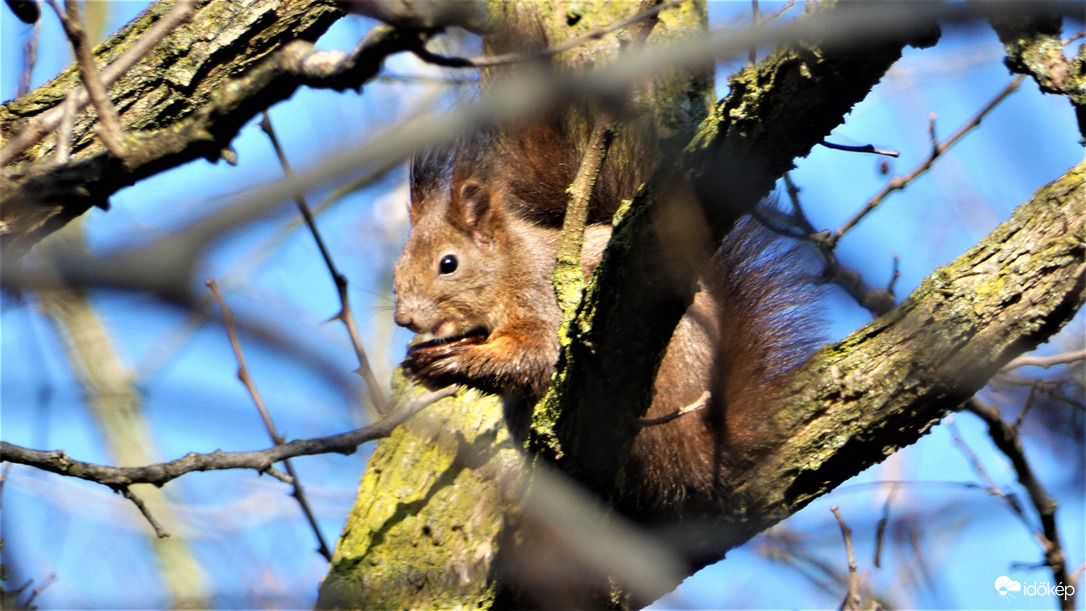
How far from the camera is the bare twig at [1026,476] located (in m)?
2.71

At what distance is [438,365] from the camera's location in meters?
2.88

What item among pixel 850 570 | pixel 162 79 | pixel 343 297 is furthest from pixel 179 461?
pixel 850 570

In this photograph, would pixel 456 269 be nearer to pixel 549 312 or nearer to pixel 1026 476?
pixel 549 312

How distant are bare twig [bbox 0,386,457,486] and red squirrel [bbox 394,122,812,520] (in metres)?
0.56

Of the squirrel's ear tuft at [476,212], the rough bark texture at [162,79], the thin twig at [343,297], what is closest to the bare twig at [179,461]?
the thin twig at [343,297]

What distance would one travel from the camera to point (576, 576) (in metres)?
2.76

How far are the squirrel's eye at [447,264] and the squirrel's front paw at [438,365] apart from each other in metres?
0.40

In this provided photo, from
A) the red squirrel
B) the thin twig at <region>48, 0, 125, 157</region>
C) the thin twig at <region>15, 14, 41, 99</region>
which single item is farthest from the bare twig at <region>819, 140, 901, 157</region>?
the thin twig at <region>15, 14, 41, 99</region>

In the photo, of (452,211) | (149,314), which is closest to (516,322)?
(452,211)

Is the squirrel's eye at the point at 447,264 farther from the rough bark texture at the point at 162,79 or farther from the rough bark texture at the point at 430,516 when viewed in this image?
the rough bark texture at the point at 162,79

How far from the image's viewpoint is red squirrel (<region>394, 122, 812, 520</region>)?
2754 mm

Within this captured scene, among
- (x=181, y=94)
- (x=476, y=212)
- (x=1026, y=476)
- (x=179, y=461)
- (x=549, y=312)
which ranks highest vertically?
(x=181, y=94)

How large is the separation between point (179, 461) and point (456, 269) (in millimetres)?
1325

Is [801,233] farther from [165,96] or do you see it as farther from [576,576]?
[165,96]
